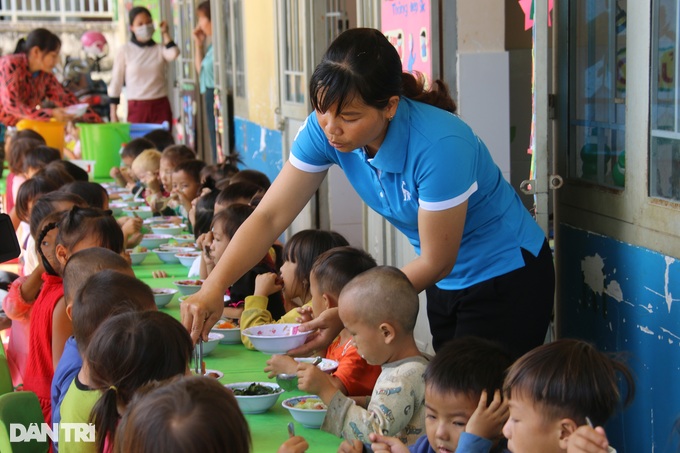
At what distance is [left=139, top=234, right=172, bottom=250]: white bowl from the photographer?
16.1 feet

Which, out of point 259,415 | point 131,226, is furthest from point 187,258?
point 259,415

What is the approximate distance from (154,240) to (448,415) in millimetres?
3193

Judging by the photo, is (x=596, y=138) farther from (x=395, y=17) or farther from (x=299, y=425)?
(x=395, y=17)

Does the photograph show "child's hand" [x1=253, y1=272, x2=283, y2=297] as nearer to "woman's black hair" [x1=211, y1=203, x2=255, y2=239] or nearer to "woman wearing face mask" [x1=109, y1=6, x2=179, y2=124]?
"woman's black hair" [x1=211, y1=203, x2=255, y2=239]

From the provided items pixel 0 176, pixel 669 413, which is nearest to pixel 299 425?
pixel 669 413

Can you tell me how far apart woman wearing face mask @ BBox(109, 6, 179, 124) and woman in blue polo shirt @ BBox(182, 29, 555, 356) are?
7576 mm

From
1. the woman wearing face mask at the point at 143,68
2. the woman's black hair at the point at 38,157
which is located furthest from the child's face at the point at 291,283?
the woman wearing face mask at the point at 143,68

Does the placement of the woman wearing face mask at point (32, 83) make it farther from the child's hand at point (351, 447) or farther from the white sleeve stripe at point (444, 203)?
the child's hand at point (351, 447)

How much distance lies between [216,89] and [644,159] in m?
6.81

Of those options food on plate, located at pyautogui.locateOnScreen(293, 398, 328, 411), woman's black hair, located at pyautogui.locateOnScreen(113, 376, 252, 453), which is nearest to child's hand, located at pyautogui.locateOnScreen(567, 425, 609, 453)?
woman's black hair, located at pyautogui.locateOnScreen(113, 376, 252, 453)

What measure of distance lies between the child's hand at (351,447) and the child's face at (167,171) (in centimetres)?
440

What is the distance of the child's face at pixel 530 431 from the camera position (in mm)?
1705

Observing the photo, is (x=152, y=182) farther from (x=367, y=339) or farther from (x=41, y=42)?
(x=367, y=339)

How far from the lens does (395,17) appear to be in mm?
4445
